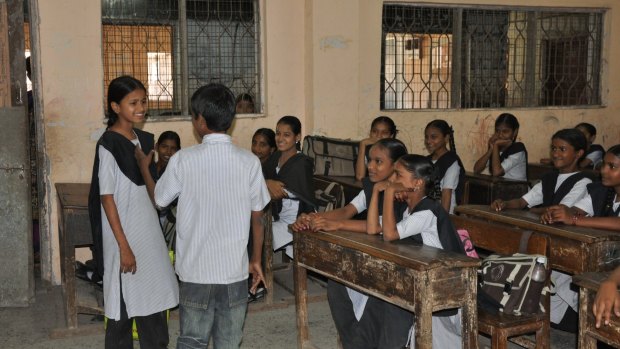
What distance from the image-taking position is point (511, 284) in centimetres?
379

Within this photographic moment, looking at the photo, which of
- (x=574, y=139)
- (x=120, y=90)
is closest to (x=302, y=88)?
(x=574, y=139)

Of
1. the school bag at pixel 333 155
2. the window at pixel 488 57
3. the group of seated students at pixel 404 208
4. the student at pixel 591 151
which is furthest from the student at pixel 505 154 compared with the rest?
the school bag at pixel 333 155

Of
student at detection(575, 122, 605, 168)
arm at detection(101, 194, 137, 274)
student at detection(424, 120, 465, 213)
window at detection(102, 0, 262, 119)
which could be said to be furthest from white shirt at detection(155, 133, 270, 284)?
student at detection(575, 122, 605, 168)

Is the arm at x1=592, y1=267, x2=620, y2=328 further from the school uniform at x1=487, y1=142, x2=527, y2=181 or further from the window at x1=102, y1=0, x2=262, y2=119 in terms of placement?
the window at x1=102, y1=0, x2=262, y2=119

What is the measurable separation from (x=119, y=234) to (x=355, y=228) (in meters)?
1.26

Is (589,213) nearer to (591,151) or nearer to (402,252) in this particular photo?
(402,252)

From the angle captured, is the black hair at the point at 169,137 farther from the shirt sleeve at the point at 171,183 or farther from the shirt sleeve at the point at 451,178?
the shirt sleeve at the point at 171,183

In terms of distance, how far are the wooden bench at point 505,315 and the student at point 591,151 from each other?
3.01 metres

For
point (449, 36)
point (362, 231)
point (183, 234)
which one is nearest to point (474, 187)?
point (449, 36)

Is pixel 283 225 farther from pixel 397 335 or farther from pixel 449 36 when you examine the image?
pixel 449 36

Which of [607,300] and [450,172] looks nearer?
[607,300]

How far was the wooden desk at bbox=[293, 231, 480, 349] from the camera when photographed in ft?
11.0

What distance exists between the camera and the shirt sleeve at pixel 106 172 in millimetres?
3658

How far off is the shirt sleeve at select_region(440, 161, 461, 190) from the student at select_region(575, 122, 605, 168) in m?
1.75
